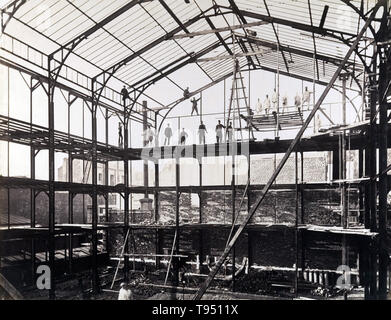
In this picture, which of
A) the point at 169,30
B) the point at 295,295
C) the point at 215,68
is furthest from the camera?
the point at 215,68

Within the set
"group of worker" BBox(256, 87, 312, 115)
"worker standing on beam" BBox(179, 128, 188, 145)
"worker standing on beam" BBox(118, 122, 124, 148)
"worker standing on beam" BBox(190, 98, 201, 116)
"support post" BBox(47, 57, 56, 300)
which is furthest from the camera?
"worker standing on beam" BBox(190, 98, 201, 116)

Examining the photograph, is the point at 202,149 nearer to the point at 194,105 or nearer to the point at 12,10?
the point at 194,105

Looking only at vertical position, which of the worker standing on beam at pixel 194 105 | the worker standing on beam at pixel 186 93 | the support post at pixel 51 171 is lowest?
the support post at pixel 51 171

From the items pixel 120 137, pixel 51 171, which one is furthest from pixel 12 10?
pixel 120 137

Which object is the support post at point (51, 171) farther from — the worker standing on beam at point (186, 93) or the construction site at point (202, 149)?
the worker standing on beam at point (186, 93)

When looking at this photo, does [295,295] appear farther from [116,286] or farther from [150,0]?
[150,0]

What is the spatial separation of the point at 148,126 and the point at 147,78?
3.62 m

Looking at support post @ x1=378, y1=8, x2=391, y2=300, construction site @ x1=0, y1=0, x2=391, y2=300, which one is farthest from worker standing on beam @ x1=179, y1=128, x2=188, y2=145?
support post @ x1=378, y1=8, x2=391, y2=300

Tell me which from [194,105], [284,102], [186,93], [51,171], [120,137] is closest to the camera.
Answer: [51,171]

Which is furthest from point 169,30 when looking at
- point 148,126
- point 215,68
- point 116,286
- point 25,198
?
point 25,198

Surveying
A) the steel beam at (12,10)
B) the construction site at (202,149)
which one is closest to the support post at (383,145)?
the construction site at (202,149)

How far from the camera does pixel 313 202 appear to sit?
16.6 meters

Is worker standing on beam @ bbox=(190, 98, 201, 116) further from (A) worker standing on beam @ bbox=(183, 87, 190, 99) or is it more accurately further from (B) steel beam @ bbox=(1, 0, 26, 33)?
(B) steel beam @ bbox=(1, 0, 26, 33)

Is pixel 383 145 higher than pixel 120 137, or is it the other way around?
pixel 120 137
